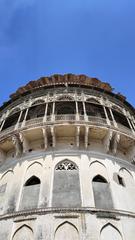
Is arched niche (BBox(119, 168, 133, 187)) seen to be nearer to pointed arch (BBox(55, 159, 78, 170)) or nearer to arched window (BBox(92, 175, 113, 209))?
arched window (BBox(92, 175, 113, 209))

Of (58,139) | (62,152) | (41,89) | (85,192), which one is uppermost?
(41,89)

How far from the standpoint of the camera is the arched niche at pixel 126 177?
16.1 meters

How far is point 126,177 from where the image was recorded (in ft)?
54.1

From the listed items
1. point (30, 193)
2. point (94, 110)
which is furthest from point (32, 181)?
point (94, 110)

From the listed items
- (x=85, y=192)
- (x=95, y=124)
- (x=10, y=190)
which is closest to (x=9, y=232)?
(x=10, y=190)

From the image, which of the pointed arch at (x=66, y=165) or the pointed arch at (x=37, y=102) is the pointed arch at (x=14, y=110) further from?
the pointed arch at (x=66, y=165)

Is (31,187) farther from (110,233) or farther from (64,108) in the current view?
(64,108)

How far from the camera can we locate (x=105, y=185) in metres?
15.2

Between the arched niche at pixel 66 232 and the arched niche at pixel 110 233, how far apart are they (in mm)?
1218

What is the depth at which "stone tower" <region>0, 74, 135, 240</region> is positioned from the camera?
501 inches

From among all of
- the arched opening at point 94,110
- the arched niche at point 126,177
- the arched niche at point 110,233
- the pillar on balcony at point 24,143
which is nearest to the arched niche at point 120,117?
the arched opening at point 94,110

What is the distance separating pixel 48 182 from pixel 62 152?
8.06 ft

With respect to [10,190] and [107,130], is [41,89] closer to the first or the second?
[107,130]

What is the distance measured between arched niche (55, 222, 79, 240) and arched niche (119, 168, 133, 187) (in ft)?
15.8
